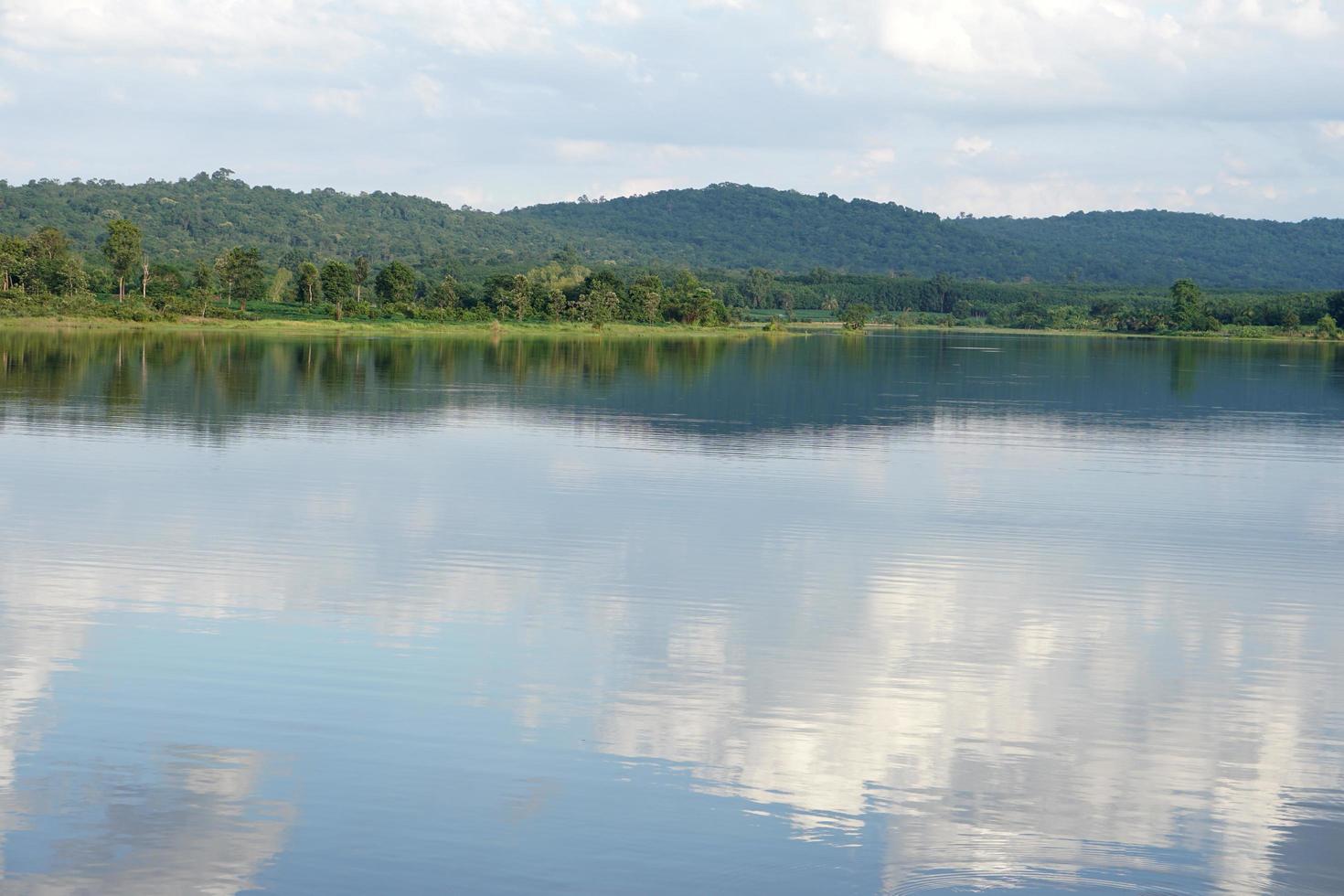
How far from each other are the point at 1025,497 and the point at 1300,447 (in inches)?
698

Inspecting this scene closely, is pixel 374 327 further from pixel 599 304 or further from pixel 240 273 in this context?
pixel 599 304

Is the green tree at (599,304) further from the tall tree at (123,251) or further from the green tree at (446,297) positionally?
the tall tree at (123,251)

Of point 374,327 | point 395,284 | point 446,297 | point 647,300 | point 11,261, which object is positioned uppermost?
point 395,284

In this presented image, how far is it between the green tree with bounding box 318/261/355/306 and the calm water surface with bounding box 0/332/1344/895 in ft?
344

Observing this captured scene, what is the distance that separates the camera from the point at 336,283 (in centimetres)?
14112

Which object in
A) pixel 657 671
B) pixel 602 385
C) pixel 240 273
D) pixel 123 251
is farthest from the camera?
pixel 240 273

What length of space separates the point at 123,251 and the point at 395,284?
28669 millimetres

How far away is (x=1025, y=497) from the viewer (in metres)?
31.1

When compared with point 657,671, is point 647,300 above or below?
above

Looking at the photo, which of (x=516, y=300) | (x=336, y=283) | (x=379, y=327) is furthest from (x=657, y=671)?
(x=516, y=300)

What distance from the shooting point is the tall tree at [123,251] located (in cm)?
13288

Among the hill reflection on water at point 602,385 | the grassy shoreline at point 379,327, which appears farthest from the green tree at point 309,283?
the hill reflection on water at point 602,385

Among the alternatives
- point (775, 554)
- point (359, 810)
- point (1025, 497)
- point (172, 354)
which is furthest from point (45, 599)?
point (172, 354)

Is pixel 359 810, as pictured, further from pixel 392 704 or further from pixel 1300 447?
pixel 1300 447
